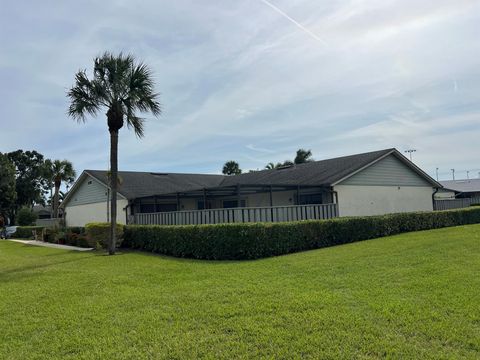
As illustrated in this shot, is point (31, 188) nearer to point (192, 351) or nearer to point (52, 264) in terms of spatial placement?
point (52, 264)

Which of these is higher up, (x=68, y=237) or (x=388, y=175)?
(x=388, y=175)

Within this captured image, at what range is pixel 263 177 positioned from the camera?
24.4 metres

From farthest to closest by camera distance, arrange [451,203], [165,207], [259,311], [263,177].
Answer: [451,203]
[263,177]
[165,207]
[259,311]

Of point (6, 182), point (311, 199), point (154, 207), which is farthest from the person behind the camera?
point (6, 182)

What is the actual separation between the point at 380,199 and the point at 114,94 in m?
14.2

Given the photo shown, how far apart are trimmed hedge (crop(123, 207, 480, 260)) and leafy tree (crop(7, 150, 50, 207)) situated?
142 feet

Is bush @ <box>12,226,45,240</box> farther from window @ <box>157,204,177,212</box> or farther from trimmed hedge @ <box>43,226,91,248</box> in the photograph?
window @ <box>157,204,177,212</box>

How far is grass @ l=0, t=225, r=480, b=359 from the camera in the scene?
426 centimetres

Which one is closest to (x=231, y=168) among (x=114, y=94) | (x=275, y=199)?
(x=275, y=199)

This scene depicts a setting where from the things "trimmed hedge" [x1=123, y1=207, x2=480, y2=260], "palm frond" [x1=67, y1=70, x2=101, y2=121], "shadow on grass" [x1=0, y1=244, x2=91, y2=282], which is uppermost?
"palm frond" [x1=67, y1=70, x2=101, y2=121]

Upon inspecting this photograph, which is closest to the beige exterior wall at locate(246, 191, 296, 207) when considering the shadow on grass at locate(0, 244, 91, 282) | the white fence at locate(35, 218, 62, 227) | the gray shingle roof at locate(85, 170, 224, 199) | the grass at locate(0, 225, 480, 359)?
the gray shingle roof at locate(85, 170, 224, 199)

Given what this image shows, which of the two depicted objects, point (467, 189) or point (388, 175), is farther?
point (467, 189)

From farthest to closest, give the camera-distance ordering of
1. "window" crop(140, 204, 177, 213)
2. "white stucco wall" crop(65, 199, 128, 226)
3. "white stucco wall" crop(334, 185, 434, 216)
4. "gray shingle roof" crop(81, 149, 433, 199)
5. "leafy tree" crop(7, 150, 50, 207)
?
"leafy tree" crop(7, 150, 50, 207) → "window" crop(140, 204, 177, 213) → "white stucco wall" crop(65, 199, 128, 226) → "gray shingle roof" crop(81, 149, 433, 199) → "white stucco wall" crop(334, 185, 434, 216)

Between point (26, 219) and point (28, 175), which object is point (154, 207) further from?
point (28, 175)
